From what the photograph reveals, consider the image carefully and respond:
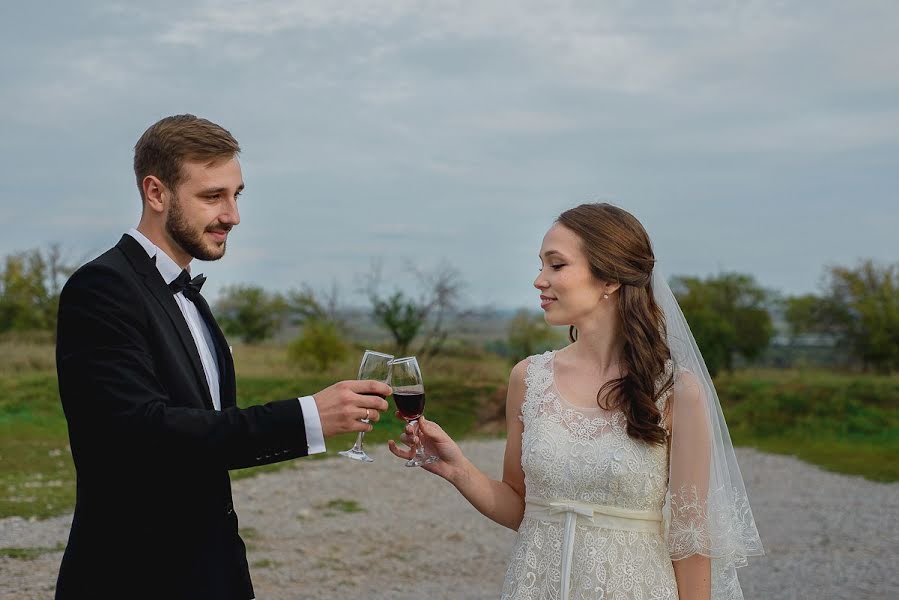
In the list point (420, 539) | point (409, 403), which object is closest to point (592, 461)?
point (409, 403)

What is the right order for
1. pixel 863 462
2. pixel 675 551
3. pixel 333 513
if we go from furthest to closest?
pixel 863 462
pixel 333 513
pixel 675 551

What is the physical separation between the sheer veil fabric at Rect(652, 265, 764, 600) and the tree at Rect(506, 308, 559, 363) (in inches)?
961

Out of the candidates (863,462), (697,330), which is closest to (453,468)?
(863,462)

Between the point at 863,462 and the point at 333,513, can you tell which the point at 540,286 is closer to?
the point at 333,513

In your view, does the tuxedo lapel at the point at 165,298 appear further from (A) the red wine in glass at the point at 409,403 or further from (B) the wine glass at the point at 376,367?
(A) the red wine in glass at the point at 409,403

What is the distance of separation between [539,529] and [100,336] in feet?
6.15

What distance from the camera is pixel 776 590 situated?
977 cm

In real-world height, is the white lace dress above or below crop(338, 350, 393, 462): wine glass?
below

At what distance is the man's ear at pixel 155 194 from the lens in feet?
11.7

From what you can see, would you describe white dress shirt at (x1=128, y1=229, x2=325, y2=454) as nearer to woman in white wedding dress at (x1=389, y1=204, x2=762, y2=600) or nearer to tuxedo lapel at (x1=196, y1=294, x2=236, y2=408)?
tuxedo lapel at (x1=196, y1=294, x2=236, y2=408)

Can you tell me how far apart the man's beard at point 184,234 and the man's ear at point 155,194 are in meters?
0.05

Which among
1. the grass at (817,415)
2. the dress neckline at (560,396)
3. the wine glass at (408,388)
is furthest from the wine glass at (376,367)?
the grass at (817,415)

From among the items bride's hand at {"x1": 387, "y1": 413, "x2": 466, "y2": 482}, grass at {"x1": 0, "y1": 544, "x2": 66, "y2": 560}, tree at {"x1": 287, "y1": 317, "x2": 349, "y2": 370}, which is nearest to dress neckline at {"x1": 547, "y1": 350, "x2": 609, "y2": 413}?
bride's hand at {"x1": 387, "y1": 413, "x2": 466, "y2": 482}

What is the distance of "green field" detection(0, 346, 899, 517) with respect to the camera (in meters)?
17.0
